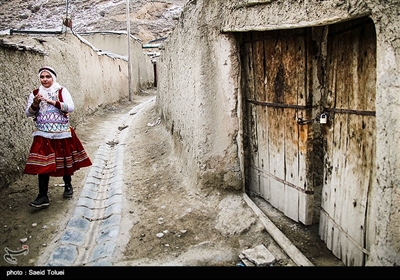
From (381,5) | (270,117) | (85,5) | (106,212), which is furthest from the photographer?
(85,5)

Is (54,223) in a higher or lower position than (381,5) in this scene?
lower

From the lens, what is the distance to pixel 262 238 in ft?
9.65

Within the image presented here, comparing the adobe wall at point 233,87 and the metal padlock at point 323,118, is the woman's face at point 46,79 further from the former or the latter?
the metal padlock at point 323,118

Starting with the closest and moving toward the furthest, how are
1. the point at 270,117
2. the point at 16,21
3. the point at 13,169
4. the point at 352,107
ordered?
the point at 352,107 → the point at 270,117 → the point at 13,169 → the point at 16,21

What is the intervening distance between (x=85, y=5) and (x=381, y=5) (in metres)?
49.5

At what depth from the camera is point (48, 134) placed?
3.64 m

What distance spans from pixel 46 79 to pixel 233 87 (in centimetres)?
218

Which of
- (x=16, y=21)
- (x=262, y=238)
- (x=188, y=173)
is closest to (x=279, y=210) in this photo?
(x=262, y=238)

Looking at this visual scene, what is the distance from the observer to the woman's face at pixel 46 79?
3625 millimetres

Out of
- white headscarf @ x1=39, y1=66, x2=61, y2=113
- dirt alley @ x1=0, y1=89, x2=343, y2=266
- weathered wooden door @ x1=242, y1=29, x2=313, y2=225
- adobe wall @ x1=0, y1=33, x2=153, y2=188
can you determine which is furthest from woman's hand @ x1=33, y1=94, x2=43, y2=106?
weathered wooden door @ x1=242, y1=29, x2=313, y2=225

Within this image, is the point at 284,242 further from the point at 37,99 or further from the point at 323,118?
the point at 37,99

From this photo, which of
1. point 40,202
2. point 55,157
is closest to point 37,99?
point 55,157

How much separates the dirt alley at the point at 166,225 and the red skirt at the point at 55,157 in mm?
512

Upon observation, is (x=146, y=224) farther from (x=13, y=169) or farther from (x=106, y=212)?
(x=13, y=169)
